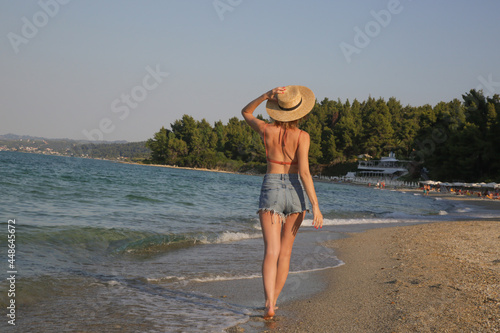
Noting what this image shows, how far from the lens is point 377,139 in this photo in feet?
287

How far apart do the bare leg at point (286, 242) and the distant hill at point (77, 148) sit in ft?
311

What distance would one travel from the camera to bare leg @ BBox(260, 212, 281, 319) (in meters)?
3.73

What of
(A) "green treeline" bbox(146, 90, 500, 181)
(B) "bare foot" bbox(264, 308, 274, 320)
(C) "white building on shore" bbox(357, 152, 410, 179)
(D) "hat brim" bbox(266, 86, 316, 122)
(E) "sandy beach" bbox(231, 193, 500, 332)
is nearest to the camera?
(E) "sandy beach" bbox(231, 193, 500, 332)

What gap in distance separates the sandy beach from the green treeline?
1913mm

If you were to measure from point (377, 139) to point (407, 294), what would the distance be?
87.0 meters

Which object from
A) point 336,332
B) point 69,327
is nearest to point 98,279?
point 69,327

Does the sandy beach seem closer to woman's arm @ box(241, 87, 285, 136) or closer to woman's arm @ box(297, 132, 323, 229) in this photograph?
woman's arm @ box(297, 132, 323, 229)

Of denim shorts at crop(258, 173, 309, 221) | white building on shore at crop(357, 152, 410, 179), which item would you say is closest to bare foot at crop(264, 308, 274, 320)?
denim shorts at crop(258, 173, 309, 221)

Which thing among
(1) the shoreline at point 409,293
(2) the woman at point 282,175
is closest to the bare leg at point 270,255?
(2) the woman at point 282,175

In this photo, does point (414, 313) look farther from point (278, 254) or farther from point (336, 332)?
point (278, 254)

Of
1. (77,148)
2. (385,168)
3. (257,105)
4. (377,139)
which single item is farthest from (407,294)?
(77,148)

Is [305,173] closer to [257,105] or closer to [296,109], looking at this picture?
[296,109]

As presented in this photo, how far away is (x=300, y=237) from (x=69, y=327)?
22.8 feet

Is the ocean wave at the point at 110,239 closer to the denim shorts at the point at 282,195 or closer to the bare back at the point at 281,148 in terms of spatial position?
the denim shorts at the point at 282,195
